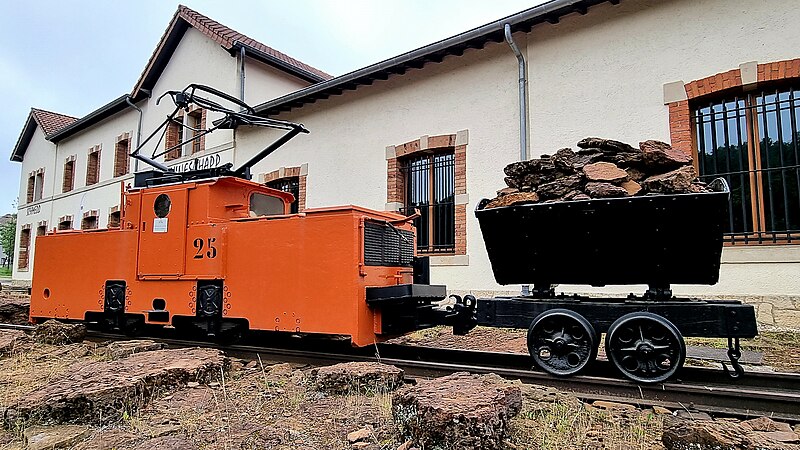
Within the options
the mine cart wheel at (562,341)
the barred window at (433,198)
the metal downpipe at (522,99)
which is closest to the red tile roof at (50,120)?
the barred window at (433,198)

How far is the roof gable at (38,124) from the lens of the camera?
24700mm

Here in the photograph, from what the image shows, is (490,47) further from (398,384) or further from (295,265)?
(398,384)

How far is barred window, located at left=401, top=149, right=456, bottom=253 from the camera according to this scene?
10133mm

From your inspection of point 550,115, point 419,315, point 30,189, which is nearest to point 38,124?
point 30,189

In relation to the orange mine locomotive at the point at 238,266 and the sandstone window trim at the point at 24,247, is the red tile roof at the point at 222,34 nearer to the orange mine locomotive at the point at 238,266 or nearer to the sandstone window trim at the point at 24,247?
the orange mine locomotive at the point at 238,266

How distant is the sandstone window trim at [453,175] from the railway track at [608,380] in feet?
12.9

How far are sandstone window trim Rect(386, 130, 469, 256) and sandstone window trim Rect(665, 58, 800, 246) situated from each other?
3644mm

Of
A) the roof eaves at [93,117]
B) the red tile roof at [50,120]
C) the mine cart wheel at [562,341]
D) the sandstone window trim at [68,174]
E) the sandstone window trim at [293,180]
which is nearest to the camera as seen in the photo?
the mine cart wheel at [562,341]

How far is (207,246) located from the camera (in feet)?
20.4

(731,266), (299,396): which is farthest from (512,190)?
(731,266)

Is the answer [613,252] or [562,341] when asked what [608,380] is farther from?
[613,252]

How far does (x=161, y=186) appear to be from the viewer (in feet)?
22.5

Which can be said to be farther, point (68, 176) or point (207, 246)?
point (68, 176)

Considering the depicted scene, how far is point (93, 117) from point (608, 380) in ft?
73.3
